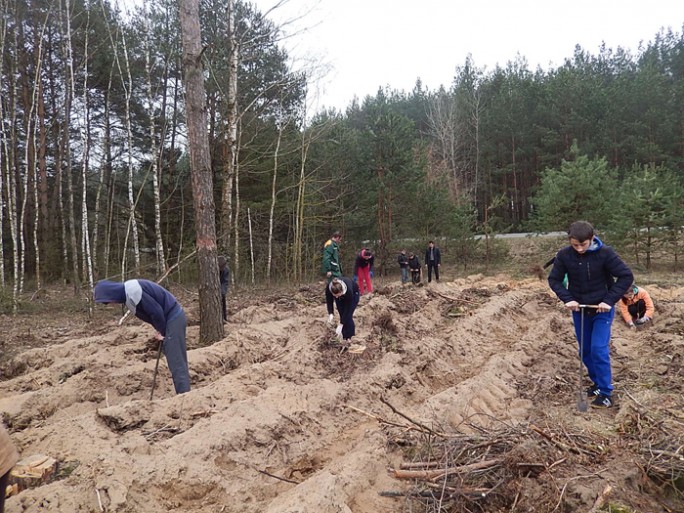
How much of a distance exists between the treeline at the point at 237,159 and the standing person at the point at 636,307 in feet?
30.4

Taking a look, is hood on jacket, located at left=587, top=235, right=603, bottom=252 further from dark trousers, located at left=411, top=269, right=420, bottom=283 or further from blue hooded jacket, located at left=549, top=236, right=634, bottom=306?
dark trousers, located at left=411, top=269, right=420, bottom=283

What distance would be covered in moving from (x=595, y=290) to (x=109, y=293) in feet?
15.6

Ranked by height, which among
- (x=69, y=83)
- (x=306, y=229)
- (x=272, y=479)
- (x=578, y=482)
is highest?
(x=69, y=83)

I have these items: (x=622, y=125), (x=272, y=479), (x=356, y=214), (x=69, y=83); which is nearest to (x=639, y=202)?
(x=356, y=214)

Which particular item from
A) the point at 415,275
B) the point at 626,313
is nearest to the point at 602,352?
the point at 626,313

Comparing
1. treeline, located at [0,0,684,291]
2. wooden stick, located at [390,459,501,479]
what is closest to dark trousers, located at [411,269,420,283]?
treeline, located at [0,0,684,291]

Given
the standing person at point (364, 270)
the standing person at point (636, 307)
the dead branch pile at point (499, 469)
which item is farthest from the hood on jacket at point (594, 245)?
the standing person at point (364, 270)

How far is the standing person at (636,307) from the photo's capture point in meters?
7.39

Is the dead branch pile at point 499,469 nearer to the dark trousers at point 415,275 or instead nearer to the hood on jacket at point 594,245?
the hood on jacket at point 594,245

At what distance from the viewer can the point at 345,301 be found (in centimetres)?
675

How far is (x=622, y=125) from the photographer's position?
2550cm

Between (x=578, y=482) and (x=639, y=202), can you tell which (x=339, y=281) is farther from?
(x=639, y=202)

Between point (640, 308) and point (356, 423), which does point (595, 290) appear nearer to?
point (356, 423)

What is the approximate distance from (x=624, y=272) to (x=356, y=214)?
1640 cm
